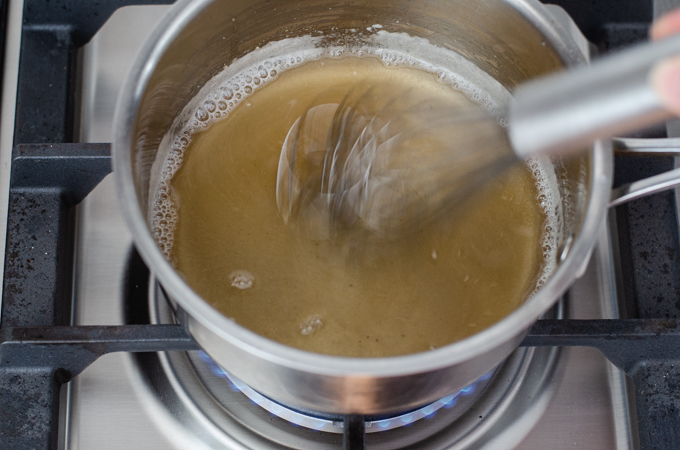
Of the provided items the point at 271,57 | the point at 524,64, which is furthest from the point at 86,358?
the point at 524,64

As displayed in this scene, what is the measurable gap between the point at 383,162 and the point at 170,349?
0.32 m

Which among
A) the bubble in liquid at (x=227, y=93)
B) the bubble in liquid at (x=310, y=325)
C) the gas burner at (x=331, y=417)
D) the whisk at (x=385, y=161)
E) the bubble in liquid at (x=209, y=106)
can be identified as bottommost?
the gas burner at (x=331, y=417)

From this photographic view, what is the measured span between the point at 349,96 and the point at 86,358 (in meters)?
0.44

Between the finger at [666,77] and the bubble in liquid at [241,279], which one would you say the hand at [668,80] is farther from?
the bubble in liquid at [241,279]

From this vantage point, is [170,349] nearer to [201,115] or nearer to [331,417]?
[331,417]

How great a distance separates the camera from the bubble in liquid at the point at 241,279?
0.67 metres

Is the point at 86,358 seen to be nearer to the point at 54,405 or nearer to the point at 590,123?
the point at 54,405

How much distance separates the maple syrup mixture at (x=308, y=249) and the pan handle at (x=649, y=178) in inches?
7.5

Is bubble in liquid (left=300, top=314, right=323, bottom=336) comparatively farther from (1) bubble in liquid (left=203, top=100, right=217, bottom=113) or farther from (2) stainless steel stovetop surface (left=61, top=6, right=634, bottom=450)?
(1) bubble in liquid (left=203, top=100, right=217, bottom=113)

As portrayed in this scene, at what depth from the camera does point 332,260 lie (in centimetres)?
68

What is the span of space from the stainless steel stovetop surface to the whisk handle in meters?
0.31

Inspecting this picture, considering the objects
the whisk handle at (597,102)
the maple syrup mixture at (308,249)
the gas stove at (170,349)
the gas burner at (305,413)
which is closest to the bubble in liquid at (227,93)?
the maple syrup mixture at (308,249)

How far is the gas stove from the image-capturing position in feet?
1.91

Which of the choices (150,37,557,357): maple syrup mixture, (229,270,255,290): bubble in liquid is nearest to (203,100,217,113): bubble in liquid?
(150,37,557,357): maple syrup mixture
